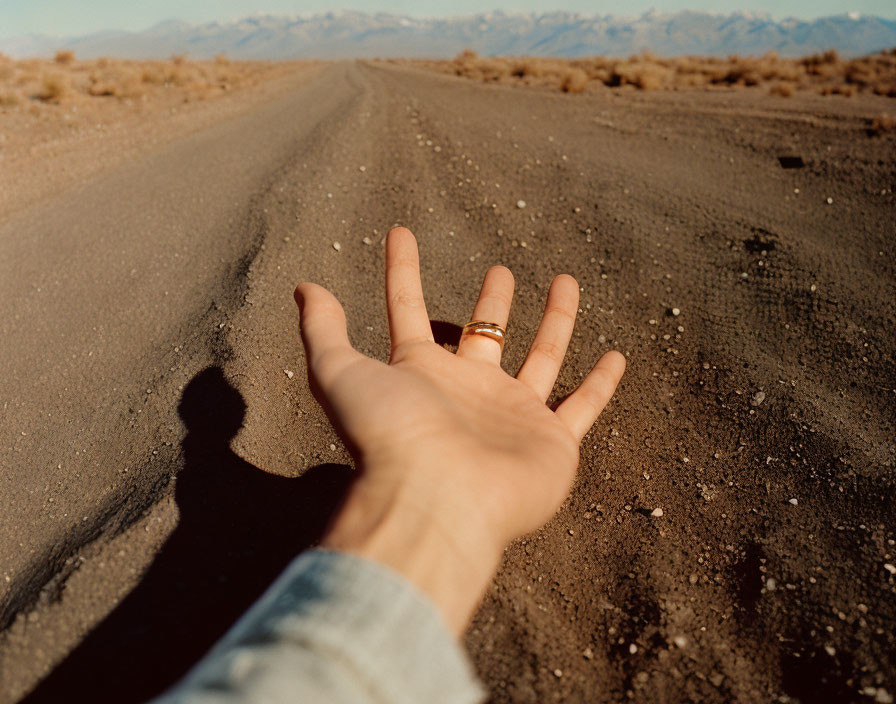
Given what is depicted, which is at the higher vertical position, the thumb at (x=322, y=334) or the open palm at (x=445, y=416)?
the thumb at (x=322, y=334)

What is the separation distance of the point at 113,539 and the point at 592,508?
166 cm

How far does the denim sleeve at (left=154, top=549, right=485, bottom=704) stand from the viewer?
2.17 feet

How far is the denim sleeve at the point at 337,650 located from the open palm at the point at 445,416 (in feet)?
0.84

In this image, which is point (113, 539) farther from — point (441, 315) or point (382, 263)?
point (382, 263)

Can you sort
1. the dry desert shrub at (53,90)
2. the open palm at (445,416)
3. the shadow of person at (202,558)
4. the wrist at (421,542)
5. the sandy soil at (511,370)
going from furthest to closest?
the dry desert shrub at (53,90) < the sandy soil at (511,370) < the shadow of person at (202,558) < the open palm at (445,416) < the wrist at (421,542)

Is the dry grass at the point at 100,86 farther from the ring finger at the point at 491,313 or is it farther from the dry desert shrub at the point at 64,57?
the ring finger at the point at 491,313

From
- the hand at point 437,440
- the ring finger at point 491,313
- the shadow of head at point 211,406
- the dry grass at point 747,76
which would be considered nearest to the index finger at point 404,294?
the hand at point 437,440

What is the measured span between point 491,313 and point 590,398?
0.50 m

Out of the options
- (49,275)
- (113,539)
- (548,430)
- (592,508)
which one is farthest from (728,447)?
(49,275)

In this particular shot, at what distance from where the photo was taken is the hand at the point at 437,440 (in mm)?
993

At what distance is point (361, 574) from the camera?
0.83 metres

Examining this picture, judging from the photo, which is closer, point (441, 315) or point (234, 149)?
point (441, 315)

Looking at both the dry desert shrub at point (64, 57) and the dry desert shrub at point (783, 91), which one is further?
the dry desert shrub at point (64, 57)

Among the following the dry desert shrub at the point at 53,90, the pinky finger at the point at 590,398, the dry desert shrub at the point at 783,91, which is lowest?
the pinky finger at the point at 590,398
